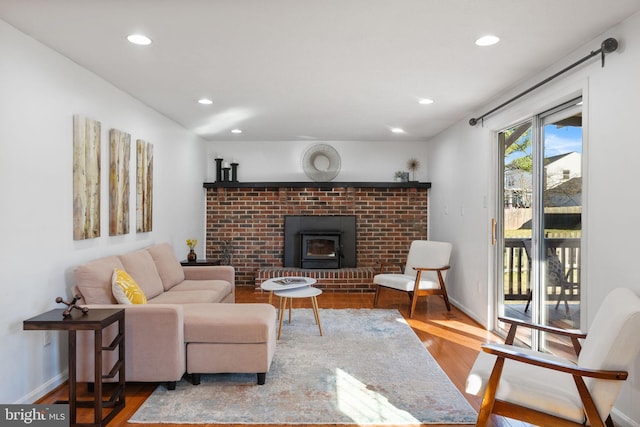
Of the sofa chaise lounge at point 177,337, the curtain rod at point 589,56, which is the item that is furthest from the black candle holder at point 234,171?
the curtain rod at point 589,56

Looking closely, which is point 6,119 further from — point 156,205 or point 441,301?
point 441,301

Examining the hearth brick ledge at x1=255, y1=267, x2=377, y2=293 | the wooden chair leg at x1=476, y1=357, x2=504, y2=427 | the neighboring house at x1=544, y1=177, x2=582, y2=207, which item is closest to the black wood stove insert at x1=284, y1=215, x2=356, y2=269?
the hearth brick ledge at x1=255, y1=267, x2=377, y2=293

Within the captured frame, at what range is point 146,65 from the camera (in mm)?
3279

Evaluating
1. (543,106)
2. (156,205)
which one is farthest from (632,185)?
(156,205)

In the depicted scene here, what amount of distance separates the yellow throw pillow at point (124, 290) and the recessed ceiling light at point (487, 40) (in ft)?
9.38

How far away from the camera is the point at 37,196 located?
109 inches

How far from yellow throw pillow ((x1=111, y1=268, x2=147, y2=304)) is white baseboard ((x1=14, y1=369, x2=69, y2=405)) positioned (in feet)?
2.15

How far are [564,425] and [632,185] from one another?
52.3 inches

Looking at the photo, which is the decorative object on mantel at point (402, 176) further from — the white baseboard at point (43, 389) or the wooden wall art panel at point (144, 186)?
the white baseboard at point (43, 389)

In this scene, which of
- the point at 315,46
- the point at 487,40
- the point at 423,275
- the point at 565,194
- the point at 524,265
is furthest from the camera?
the point at 423,275

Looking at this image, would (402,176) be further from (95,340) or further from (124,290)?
(95,340)

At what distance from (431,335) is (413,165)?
3445 millimetres

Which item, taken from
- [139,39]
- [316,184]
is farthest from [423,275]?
[139,39]

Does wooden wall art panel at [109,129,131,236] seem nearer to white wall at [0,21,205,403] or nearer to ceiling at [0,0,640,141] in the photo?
white wall at [0,21,205,403]
